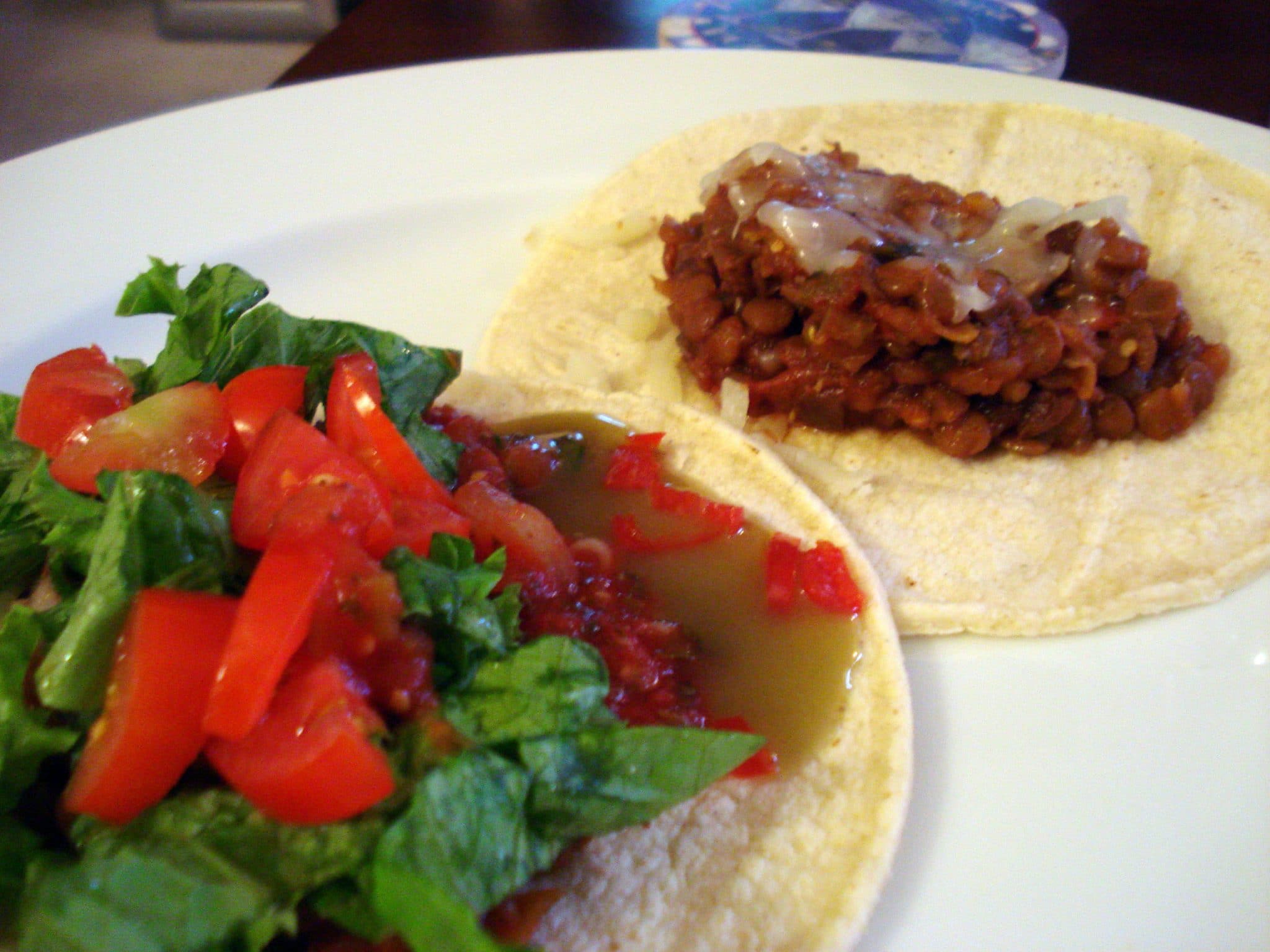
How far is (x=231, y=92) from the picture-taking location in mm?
9422

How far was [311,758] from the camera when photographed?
161cm

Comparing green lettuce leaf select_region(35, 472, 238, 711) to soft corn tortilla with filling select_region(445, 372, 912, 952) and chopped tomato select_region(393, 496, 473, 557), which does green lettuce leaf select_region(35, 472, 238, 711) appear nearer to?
chopped tomato select_region(393, 496, 473, 557)

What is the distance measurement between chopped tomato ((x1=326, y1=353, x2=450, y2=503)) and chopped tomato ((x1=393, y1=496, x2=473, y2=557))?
0.06 meters

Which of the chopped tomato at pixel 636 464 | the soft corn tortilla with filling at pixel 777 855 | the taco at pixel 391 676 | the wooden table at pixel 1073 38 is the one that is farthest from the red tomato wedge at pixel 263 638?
the wooden table at pixel 1073 38

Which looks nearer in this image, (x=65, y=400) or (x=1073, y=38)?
(x=65, y=400)

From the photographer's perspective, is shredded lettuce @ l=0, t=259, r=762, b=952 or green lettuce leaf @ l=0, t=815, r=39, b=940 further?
green lettuce leaf @ l=0, t=815, r=39, b=940

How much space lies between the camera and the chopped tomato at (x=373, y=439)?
2287mm

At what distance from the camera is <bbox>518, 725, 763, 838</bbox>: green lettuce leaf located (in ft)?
5.91

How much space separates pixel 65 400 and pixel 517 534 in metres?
1.13

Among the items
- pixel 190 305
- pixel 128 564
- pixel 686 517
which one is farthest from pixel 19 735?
pixel 686 517

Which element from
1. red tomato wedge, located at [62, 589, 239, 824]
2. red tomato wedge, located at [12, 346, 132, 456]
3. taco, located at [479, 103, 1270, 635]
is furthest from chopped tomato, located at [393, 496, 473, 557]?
taco, located at [479, 103, 1270, 635]

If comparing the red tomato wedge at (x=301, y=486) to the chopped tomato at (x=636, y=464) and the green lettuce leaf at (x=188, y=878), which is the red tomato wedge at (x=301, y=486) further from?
the chopped tomato at (x=636, y=464)

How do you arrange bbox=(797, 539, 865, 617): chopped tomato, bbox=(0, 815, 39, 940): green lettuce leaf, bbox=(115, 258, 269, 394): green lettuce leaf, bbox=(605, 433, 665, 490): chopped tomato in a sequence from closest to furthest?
bbox=(0, 815, 39, 940): green lettuce leaf
bbox=(797, 539, 865, 617): chopped tomato
bbox=(115, 258, 269, 394): green lettuce leaf
bbox=(605, 433, 665, 490): chopped tomato

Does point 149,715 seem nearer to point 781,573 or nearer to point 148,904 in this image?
point 148,904
